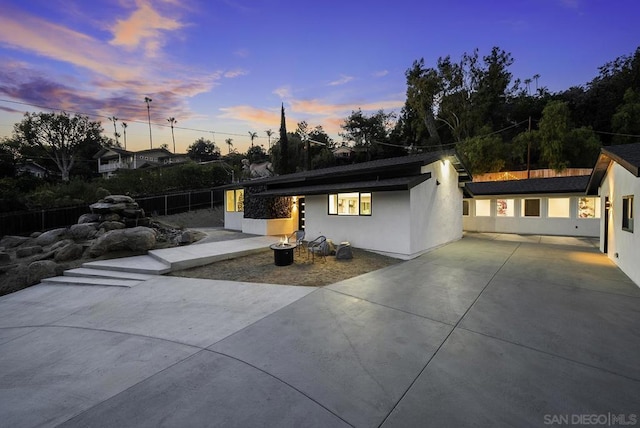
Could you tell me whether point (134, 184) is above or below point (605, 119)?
below

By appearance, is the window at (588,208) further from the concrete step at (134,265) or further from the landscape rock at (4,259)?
the landscape rock at (4,259)

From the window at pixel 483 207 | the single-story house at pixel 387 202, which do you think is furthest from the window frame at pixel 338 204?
the window at pixel 483 207

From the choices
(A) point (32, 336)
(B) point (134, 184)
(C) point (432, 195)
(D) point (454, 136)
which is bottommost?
(A) point (32, 336)

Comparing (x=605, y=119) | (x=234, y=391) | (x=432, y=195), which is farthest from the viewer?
(x=605, y=119)

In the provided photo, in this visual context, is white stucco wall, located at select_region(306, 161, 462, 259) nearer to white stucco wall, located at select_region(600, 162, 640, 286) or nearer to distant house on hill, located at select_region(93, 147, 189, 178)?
white stucco wall, located at select_region(600, 162, 640, 286)

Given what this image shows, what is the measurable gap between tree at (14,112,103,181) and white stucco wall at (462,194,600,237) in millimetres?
43829

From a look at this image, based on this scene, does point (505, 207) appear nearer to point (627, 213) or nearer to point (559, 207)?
point (559, 207)

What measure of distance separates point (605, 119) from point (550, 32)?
10996mm

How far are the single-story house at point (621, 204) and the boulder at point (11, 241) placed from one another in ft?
66.8

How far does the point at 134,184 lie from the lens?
2019 centimetres

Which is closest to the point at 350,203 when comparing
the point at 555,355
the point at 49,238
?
the point at 555,355

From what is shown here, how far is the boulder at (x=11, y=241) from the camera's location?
36.6 ft

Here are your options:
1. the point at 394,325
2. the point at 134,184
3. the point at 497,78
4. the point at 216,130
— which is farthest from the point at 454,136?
the point at 134,184

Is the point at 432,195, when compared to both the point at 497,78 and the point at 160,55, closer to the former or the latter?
the point at 160,55
